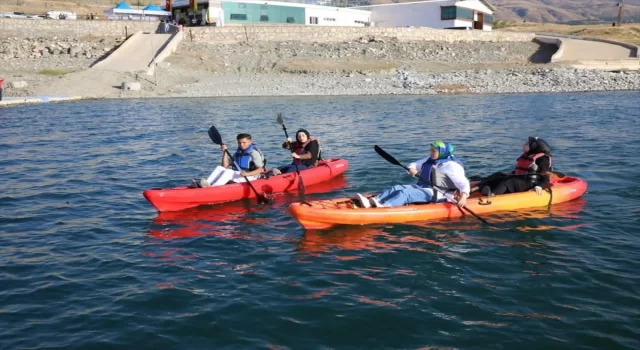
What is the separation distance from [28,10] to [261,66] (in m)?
40.6

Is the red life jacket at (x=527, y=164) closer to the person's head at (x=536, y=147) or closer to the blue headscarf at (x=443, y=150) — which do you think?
the person's head at (x=536, y=147)

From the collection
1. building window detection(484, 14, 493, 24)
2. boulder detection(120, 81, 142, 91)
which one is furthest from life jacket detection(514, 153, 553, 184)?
building window detection(484, 14, 493, 24)

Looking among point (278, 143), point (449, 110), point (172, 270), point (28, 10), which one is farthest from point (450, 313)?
point (28, 10)

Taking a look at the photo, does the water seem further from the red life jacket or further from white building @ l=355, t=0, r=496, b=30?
white building @ l=355, t=0, r=496, b=30

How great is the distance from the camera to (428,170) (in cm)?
931

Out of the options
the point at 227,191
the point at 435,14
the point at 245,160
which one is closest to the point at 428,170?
the point at 227,191

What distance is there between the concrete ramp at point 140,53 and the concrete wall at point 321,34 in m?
1.79

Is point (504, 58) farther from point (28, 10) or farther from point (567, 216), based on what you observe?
point (28, 10)

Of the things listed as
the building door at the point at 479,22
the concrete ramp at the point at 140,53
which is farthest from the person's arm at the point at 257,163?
the building door at the point at 479,22

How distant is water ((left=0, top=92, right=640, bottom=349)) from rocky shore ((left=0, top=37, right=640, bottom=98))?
16.1m

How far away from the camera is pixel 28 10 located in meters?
63.5

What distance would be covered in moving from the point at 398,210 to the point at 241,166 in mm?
3610

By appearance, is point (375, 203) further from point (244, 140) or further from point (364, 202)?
point (244, 140)

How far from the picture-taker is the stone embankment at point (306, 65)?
30.3 metres
